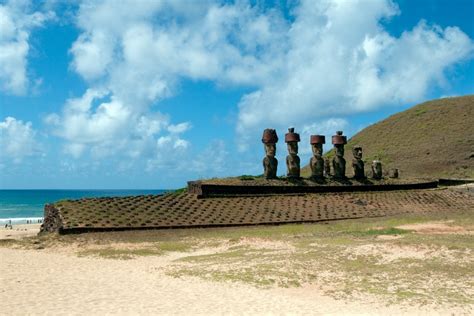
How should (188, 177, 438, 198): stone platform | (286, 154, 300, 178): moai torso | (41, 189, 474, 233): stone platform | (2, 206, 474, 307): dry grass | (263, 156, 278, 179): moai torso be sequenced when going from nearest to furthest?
(2, 206, 474, 307): dry grass → (41, 189, 474, 233): stone platform → (188, 177, 438, 198): stone platform → (263, 156, 278, 179): moai torso → (286, 154, 300, 178): moai torso

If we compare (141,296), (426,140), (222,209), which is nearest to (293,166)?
(222,209)

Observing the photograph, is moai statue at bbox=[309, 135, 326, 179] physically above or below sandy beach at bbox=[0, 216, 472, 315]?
above

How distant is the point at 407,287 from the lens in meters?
11.4

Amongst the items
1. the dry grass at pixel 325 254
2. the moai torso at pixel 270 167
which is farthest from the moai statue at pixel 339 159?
the dry grass at pixel 325 254

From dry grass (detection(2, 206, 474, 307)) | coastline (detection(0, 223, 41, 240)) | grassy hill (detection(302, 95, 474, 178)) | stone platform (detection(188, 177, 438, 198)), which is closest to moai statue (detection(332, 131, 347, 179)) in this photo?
stone platform (detection(188, 177, 438, 198))

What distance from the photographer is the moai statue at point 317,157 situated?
3303 centimetres

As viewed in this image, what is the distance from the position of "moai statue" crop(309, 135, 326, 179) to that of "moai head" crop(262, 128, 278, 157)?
3.53 meters

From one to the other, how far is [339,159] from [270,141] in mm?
6538

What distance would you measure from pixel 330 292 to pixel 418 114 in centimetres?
7342

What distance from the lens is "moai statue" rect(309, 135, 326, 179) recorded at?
33.0m

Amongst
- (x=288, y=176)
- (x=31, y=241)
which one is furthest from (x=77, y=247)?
(x=288, y=176)

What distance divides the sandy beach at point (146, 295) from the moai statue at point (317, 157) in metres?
17.1

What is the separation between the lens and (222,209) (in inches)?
992

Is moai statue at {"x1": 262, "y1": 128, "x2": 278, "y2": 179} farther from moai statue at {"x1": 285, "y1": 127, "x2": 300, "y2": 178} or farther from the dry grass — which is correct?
the dry grass
